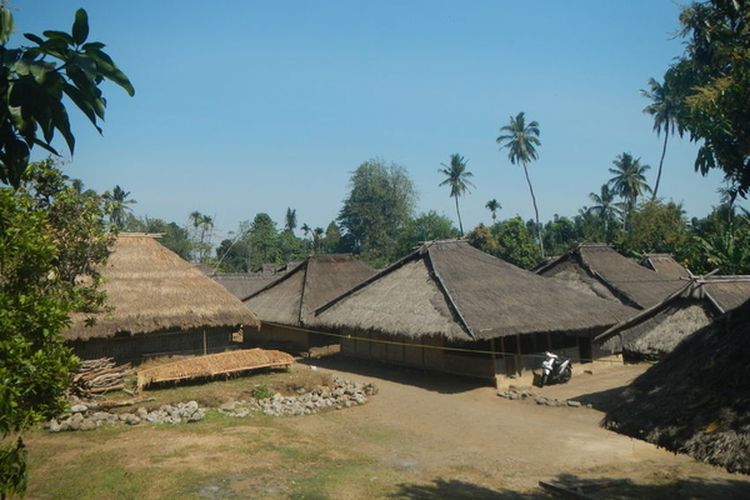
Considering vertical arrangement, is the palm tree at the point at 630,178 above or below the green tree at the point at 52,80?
above

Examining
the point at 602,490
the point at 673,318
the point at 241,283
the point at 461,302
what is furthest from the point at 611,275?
the point at 241,283

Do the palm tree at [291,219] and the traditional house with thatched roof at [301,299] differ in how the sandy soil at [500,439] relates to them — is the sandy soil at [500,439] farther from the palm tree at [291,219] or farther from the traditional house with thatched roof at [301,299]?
the palm tree at [291,219]

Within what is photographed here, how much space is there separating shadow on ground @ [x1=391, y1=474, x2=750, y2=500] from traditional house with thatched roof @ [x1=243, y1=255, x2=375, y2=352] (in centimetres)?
1473

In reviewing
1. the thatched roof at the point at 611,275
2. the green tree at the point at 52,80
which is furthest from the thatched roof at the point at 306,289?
the green tree at the point at 52,80

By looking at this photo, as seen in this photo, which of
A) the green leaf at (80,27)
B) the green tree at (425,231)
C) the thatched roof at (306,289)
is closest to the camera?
the green leaf at (80,27)

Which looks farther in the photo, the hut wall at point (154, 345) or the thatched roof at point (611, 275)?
the thatched roof at point (611, 275)

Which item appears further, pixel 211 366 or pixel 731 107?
pixel 211 366

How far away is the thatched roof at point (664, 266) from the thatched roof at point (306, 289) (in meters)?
14.0

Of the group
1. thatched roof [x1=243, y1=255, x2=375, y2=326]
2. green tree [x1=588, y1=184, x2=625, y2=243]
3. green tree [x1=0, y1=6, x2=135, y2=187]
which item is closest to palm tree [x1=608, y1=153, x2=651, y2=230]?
green tree [x1=588, y1=184, x2=625, y2=243]

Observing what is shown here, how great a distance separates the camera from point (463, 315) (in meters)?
17.2

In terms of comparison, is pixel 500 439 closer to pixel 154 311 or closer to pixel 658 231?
pixel 154 311

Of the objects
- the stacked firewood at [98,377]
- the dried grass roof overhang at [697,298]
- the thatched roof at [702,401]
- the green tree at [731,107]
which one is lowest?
the stacked firewood at [98,377]

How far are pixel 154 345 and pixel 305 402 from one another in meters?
6.66

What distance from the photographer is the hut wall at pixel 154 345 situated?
17.8m
